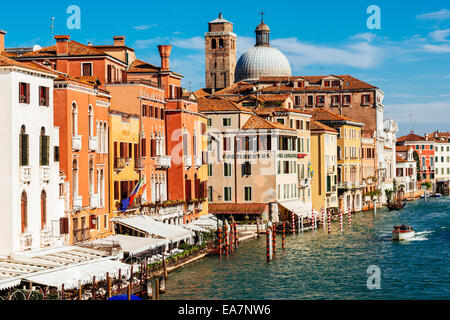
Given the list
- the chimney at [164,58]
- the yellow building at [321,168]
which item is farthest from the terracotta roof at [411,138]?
the chimney at [164,58]

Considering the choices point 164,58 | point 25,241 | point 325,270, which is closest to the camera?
point 25,241

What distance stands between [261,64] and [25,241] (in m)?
72.7

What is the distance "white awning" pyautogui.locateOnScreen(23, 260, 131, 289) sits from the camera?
18594mm

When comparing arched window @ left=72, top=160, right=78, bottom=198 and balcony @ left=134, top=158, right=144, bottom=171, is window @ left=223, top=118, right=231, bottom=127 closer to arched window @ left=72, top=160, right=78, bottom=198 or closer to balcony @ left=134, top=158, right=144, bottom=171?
balcony @ left=134, top=158, right=144, bottom=171

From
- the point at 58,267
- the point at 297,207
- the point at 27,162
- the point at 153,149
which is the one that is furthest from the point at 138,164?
the point at 297,207

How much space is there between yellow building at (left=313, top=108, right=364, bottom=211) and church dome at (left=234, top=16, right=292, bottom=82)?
24.6 m

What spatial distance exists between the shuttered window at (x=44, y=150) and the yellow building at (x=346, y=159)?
42.2 meters

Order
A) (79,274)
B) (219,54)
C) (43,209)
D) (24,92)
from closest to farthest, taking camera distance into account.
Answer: (79,274)
(24,92)
(43,209)
(219,54)

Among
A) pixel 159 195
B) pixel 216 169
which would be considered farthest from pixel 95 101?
pixel 216 169

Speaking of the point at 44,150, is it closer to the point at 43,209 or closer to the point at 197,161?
the point at 43,209

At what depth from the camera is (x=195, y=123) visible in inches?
1628

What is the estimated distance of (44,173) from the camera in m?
22.7

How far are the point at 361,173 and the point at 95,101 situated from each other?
47.1 metres

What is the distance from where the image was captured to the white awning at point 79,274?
18.6 metres
